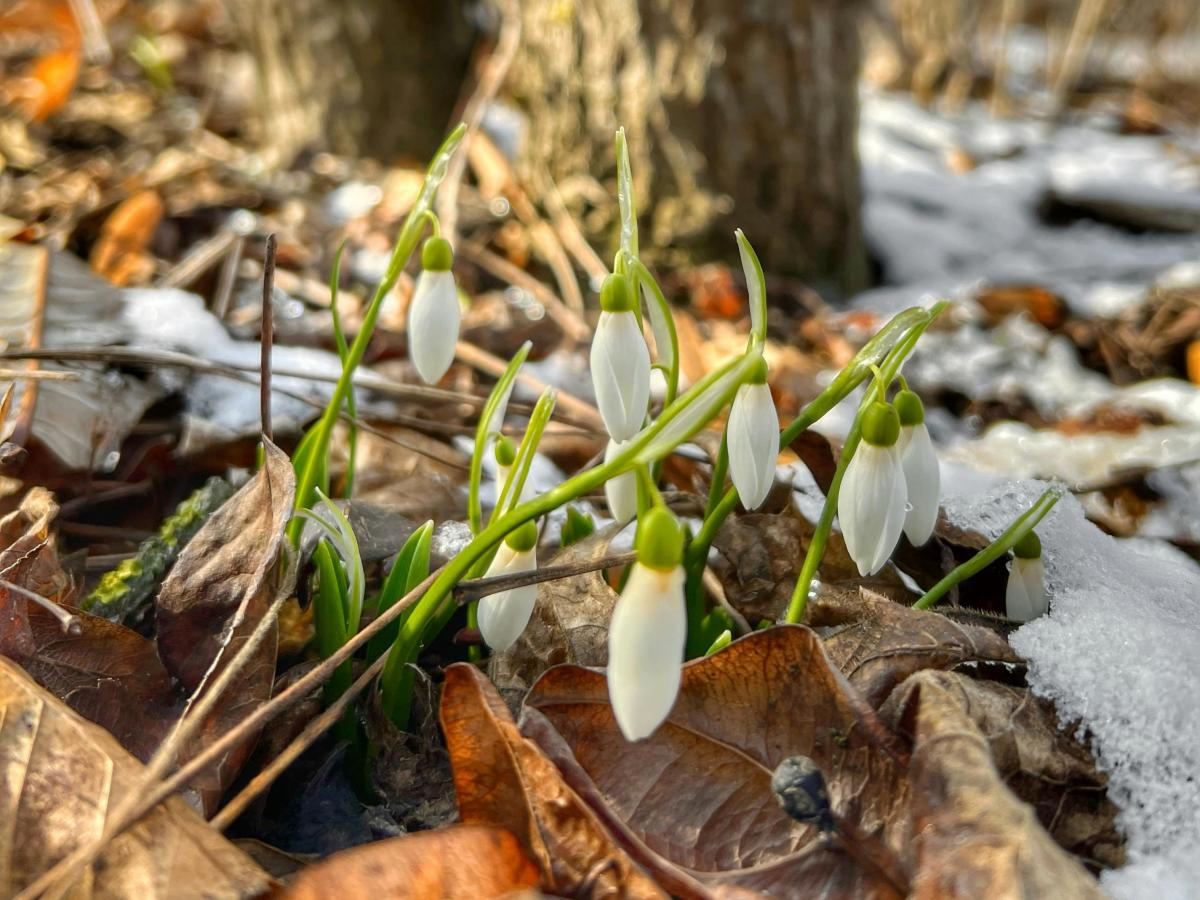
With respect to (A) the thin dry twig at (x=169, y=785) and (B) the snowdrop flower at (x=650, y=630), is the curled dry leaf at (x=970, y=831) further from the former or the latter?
(A) the thin dry twig at (x=169, y=785)

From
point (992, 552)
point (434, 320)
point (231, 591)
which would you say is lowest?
point (231, 591)

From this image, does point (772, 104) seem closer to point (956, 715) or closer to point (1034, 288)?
point (1034, 288)

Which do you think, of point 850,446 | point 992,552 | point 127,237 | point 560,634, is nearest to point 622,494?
point 560,634

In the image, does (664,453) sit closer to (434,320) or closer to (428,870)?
(428,870)

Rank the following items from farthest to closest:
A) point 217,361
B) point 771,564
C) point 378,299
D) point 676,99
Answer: point 676,99
point 217,361
point 771,564
point 378,299

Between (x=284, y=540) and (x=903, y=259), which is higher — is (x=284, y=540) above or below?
above

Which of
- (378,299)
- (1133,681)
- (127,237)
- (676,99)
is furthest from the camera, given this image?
(676,99)

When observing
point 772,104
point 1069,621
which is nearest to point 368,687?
point 1069,621
